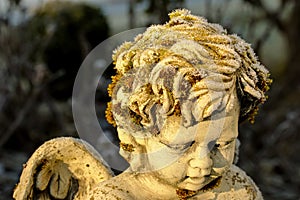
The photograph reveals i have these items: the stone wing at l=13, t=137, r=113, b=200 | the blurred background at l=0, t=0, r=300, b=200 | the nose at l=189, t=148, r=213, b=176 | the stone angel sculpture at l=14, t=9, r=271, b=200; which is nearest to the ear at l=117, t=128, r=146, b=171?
the stone angel sculpture at l=14, t=9, r=271, b=200

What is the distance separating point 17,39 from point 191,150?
8.99 ft

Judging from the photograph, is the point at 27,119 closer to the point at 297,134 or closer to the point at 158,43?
the point at 297,134

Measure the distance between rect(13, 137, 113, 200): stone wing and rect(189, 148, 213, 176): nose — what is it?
35 centimetres

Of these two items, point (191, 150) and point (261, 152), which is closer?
point (191, 150)

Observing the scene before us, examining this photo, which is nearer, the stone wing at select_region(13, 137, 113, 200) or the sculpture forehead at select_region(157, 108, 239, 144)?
the sculpture forehead at select_region(157, 108, 239, 144)

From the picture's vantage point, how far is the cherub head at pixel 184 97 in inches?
53.5

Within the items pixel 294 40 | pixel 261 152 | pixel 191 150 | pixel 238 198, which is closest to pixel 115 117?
pixel 191 150

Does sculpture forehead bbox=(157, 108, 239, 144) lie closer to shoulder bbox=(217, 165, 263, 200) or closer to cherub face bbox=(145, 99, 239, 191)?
cherub face bbox=(145, 99, 239, 191)

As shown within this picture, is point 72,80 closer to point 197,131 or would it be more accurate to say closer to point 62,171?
point 62,171

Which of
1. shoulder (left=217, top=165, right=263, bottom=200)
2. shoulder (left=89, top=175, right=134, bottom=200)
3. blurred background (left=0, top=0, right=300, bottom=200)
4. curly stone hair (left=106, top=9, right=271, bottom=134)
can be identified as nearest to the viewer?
curly stone hair (left=106, top=9, right=271, bottom=134)

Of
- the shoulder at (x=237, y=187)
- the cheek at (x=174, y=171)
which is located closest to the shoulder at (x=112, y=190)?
the cheek at (x=174, y=171)

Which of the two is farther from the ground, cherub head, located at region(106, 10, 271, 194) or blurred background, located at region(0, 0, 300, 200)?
blurred background, located at region(0, 0, 300, 200)

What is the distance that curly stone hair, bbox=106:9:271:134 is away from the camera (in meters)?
1.36

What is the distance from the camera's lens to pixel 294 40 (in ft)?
17.4
